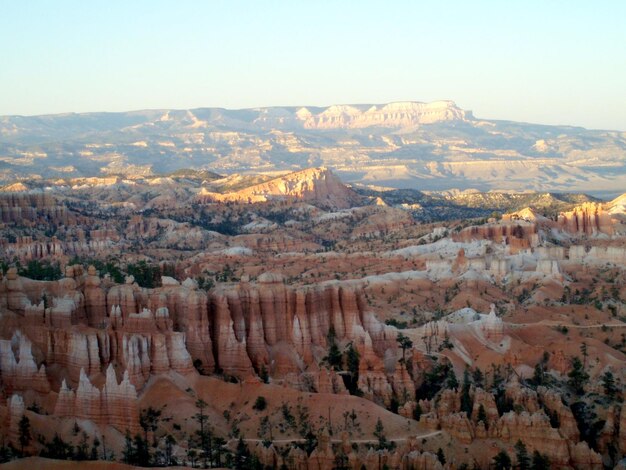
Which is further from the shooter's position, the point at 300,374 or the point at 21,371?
the point at 300,374

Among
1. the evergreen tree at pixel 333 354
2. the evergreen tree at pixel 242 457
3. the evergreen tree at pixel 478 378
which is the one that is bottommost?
the evergreen tree at pixel 478 378

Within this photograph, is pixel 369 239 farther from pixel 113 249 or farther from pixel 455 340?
pixel 455 340

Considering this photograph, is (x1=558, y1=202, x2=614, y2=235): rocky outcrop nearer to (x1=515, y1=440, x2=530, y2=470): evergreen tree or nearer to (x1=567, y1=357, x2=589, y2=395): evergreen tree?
(x1=567, y1=357, x2=589, y2=395): evergreen tree

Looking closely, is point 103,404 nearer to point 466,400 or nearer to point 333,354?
point 333,354

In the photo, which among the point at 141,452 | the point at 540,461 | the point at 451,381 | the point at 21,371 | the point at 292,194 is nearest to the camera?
the point at 141,452

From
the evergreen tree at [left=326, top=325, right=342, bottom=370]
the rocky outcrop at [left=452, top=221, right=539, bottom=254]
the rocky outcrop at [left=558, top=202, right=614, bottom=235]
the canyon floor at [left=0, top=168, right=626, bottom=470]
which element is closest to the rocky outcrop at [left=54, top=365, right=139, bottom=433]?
the canyon floor at [left=0, top=168, right=626, bottom=470]

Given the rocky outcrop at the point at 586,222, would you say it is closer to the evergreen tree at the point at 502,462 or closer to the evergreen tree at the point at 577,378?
the evergreen tree at the point at 577,378

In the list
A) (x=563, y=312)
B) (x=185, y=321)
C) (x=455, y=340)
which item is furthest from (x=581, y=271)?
(x=185, y=321)

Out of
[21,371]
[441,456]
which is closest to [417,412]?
[441,456]

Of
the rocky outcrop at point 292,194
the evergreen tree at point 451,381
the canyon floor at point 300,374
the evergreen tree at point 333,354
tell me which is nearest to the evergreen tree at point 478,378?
the canyon floor at point 300,374
